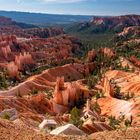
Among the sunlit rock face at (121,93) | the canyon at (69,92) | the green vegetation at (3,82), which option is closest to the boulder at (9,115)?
the canyon at (69,92)

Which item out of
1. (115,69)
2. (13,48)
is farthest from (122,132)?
(13,48)

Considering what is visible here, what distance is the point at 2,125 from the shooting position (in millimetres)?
22922

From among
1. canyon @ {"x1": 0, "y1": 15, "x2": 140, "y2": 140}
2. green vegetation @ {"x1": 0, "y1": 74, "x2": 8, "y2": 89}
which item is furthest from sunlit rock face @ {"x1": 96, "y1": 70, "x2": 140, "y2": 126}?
green vegetation @ {"x1": 0, "y1": 74, "x2": 8, "y2": 89}

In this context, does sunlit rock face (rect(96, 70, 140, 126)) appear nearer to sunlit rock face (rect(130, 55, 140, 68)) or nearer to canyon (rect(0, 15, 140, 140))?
canyon (rect(0, 15, 140, 140))

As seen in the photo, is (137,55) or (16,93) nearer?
(16,93)

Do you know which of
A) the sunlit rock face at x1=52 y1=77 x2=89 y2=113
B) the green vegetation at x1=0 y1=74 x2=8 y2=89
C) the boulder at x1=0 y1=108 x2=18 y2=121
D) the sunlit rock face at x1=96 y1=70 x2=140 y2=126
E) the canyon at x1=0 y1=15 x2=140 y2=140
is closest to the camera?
the boulder at x1=0 y1=108 x2=18 y2=121

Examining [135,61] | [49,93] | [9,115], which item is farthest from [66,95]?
[135,61]

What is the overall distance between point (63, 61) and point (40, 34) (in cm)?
8663

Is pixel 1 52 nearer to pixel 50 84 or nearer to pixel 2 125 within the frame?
pixel 50 84

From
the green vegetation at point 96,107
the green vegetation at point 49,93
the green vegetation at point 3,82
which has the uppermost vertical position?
the green vegetation at point 96,107

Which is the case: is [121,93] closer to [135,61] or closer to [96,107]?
[96,107]

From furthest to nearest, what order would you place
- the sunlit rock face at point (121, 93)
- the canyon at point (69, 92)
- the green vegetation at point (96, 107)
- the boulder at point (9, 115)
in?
the green vegetation at point (96, 107) < the sunlit rock face at point (121, 93) < the canyon at point (69, 92) < the boulder at point (9, 115)

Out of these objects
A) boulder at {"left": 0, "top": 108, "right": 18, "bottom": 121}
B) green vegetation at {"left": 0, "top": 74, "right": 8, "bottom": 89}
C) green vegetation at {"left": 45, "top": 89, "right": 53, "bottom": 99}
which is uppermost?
boulder at {"left": 0, "top": 108, "right": 18, "bottom": 121}

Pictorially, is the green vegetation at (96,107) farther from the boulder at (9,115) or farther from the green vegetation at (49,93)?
the boulder at (9,115)
